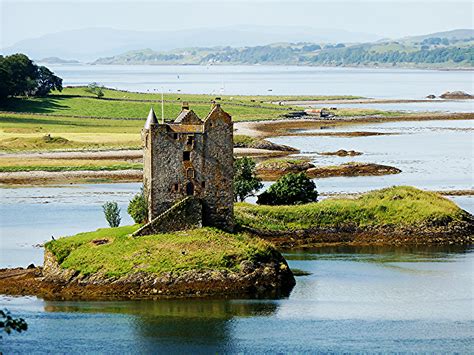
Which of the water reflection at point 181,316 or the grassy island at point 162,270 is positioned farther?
the grassy island at point 162,270

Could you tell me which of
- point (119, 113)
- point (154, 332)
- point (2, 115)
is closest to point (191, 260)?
point (154, 332)

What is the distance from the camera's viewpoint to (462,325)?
48750mm

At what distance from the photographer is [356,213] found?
7006 cm

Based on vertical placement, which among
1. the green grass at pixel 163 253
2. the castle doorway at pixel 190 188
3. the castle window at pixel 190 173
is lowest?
the green grass at pixel 163 253

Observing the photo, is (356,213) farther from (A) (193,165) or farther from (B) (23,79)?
(B) (23,79)

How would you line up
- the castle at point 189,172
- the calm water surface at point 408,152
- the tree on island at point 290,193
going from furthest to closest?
the calm water surface at point 408,152 < the tree on island at point 290,193 < the castle at point 189,172

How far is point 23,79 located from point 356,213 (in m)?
106

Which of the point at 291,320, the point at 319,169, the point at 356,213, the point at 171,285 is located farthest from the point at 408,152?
the point at 291,320

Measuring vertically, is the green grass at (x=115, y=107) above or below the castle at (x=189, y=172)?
below

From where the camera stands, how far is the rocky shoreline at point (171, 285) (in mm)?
53156

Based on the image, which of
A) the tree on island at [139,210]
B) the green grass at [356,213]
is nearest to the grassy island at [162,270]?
the tree on island at [139,210]

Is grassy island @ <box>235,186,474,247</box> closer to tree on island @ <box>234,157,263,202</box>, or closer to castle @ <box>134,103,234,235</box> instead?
tree on island @ <box>234,157,263,202</box>

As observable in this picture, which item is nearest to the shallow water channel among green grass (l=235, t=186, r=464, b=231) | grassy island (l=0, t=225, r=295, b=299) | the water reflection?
the water reflection

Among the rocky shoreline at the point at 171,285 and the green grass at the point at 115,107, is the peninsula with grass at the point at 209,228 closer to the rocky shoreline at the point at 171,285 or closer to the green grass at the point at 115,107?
the rocky shoreline at the point at 171,285
